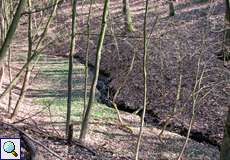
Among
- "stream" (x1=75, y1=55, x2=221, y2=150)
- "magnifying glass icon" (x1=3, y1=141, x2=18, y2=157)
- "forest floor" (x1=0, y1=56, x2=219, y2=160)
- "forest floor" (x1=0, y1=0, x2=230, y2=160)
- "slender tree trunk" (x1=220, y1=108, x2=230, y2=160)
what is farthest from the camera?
"stream" (x1=75, y1=55, x2=221, y2=150)

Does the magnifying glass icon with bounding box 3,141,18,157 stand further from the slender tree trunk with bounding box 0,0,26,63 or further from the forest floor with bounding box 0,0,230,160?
the slender tree trunk with bounding box 0,0,26,63

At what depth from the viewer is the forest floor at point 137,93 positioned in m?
11.0

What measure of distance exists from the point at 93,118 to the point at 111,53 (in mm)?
9055

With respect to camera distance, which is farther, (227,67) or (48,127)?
(227,67)

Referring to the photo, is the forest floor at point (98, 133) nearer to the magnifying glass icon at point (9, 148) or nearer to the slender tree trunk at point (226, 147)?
the magnifying glass icon at point (9, 148)

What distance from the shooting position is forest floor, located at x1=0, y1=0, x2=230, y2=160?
10992 mm

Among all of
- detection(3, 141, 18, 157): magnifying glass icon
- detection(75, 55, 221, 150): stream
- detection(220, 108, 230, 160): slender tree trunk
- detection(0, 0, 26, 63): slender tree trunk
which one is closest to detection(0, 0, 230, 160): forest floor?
detection(75, 55, 221, 150): stream

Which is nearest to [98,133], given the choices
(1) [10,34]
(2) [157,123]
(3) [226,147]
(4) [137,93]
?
(2) [157,123]

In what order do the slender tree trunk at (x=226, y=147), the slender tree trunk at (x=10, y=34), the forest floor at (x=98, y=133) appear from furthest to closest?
1. the forest floor at (x=98, y=133)
2. the slender tree trunk at (x=226, y=147)
3. the slender tree trunk at (x=10, y=34)

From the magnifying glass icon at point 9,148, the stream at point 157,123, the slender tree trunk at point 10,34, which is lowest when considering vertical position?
the stream at point 157,123

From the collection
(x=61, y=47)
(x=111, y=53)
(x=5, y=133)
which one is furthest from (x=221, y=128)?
(x=61, y=47)

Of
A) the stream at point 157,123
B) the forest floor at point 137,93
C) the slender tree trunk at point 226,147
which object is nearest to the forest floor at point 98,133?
the forest floor at point 137,93

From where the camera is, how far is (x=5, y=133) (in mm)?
7289

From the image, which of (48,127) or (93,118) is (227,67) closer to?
(93,118)
